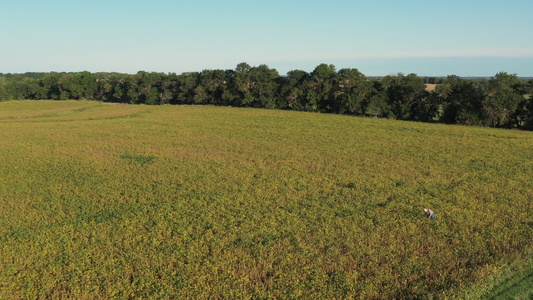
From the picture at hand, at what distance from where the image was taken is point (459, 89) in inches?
1874

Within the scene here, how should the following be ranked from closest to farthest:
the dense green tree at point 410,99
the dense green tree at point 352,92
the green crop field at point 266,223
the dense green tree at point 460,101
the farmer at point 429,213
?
the green crop field at point 266,223 → the farmer at point 429,213 → the dense green tree at point 460,101 → the dense green tree at point 410,99 → the dense green tree at point 352,92

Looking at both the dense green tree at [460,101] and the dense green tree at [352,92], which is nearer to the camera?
the dense green tree at [460,101]

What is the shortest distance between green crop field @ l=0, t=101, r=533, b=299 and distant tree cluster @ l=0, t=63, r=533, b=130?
60.6 ft

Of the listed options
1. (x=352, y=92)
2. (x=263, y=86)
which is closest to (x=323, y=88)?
(x=352, y=92)

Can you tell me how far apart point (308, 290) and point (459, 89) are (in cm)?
4690

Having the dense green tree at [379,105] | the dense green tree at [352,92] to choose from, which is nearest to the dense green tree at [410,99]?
the dense green tree at [379,105]

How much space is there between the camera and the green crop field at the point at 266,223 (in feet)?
31.5

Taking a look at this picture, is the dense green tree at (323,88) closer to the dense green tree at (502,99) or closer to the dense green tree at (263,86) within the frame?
the dense green tree at (263,86)

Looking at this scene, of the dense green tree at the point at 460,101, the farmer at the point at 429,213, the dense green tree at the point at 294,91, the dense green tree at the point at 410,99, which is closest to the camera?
the farmer at the point at 429,213

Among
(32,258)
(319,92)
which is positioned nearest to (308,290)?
(32,258)

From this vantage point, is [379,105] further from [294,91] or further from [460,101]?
[294,91]

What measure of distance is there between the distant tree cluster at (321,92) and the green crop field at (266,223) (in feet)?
60.6

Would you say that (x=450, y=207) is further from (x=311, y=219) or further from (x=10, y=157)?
(x=10, y=157)

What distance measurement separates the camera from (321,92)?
213ft
